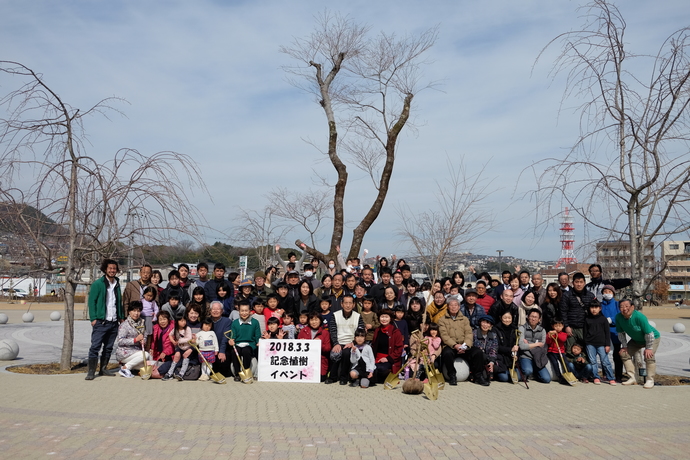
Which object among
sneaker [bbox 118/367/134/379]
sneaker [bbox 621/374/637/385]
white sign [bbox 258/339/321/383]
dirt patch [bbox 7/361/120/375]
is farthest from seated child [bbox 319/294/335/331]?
sneaker [bbox 621/374/637/385]

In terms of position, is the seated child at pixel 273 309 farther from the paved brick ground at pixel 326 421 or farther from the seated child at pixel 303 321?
the paved brick ground at pixel 326 421

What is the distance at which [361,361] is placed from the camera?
33.1 ft

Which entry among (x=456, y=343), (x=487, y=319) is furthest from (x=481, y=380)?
(x=487, y=319)

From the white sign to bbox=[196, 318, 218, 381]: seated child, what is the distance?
821mm

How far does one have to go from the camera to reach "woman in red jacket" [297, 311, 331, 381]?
10.5m

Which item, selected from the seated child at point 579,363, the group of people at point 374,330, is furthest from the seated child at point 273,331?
the seated child at point 579,363

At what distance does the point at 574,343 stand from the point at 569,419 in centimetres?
352

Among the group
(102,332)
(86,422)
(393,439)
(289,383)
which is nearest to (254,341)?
(289,383)

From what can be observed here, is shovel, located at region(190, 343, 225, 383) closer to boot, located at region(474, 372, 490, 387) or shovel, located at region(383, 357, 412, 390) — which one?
shovel, located at region(383, 357, 412, 390)

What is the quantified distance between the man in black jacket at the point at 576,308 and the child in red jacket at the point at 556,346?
15 centimetres

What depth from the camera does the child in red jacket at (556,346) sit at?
34.8 feet

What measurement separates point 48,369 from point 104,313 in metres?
2.16

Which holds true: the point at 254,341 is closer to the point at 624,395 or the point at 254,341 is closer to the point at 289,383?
the point at 289,383

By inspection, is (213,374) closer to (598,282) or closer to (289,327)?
(289,327)
